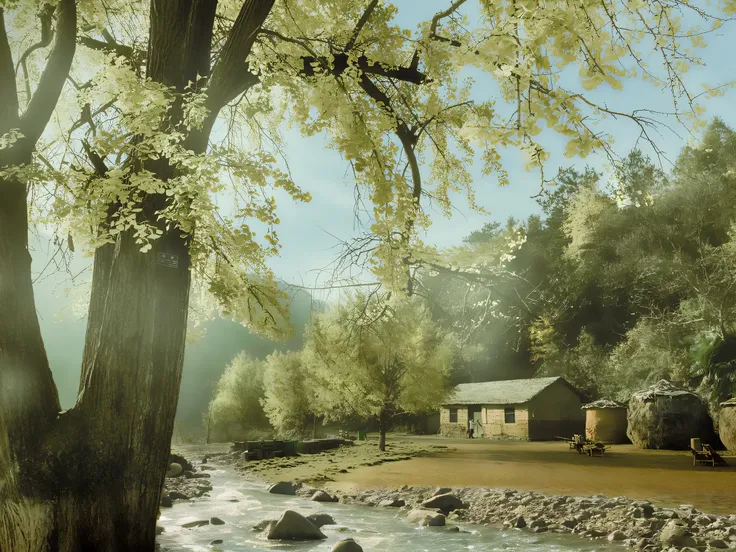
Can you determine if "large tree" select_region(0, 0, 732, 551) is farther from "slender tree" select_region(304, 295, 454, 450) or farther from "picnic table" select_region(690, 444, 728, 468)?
"slender tree" select_region(304, 295, 454, 450)

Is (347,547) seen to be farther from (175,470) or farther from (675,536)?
(175,470)

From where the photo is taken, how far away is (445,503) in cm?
1346

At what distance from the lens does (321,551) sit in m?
9.73

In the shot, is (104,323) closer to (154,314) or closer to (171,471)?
(154,314)

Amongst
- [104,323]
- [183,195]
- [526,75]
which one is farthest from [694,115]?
[104,323]

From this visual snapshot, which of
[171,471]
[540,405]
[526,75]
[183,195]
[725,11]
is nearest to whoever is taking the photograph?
[526,75]

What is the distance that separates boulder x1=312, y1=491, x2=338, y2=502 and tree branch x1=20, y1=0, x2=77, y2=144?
1277cm

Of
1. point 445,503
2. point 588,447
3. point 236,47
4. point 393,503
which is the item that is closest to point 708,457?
point 588,447

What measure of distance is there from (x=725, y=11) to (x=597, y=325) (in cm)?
4359

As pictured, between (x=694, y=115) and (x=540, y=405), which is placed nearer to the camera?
(x=694, y=115)

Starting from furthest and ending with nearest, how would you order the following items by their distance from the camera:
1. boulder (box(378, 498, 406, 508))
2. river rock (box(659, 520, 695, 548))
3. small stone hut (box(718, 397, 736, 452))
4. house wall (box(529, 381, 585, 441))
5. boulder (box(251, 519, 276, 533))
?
house wall (box(529, 381, 585, 441)) → small stone hut (box(718, 397, 736, 452)) → boulder (box(378, 498, 406, 508)) → boulder (box(251, 519, 276, 533)) → river rock (box(659, 520, 695, 548))

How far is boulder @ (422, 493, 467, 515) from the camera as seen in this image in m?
13.3

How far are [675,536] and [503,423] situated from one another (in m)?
31.5

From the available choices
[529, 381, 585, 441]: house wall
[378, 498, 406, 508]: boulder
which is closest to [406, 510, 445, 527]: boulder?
[378, 498, 406, 508]: boulder
